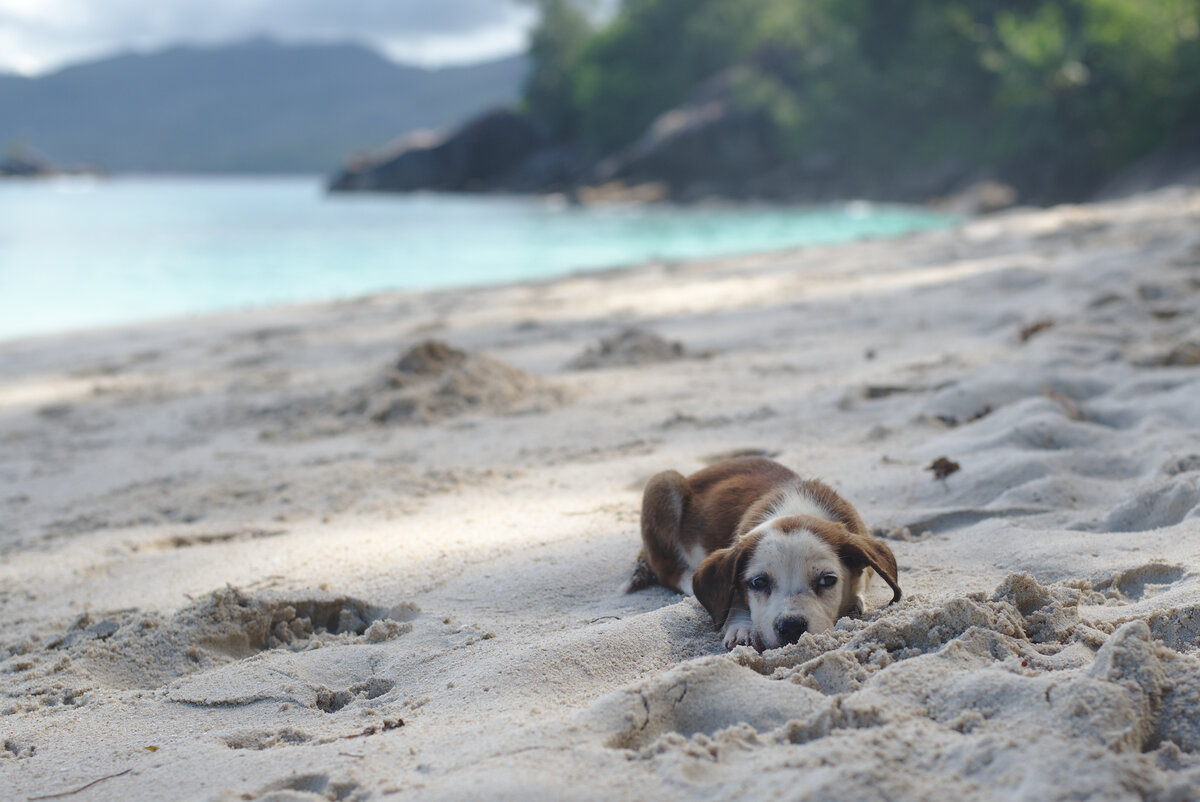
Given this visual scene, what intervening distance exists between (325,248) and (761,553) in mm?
24516

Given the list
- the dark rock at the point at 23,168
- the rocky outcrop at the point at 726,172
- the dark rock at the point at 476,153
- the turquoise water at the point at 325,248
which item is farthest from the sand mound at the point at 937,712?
the dark rock at the point at 23,168

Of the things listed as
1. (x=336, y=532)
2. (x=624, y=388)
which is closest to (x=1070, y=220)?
(x=624, y=388)

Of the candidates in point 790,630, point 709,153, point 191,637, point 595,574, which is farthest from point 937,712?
point 709,153

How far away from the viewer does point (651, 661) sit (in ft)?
8.34

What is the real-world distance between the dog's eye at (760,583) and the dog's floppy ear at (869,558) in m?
0.22

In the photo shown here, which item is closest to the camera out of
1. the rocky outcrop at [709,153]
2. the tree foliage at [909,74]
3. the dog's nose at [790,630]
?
the dog's nose at [790,630]

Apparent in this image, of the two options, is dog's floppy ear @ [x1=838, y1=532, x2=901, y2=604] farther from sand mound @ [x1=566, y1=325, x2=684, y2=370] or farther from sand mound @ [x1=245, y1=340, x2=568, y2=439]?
sand mound @ [x1=566, y1=325, x2=684, y2=370]

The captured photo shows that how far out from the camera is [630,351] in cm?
674

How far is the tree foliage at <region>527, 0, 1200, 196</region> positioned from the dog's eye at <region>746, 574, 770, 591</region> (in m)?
31.2

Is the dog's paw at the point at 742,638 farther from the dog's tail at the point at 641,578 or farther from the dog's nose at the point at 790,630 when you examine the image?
the dog's tail at the point at 641,578

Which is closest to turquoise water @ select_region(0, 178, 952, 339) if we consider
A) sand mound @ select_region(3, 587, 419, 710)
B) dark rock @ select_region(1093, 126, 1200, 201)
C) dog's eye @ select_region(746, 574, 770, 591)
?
dark rock @ select_region(1093, 126, 1200, 201)

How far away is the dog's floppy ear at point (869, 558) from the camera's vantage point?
268cm

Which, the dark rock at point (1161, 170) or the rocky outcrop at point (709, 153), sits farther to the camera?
the rocky outcrop at point (709, 153)

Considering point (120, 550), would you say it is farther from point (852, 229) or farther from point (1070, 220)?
point (852, 229)
